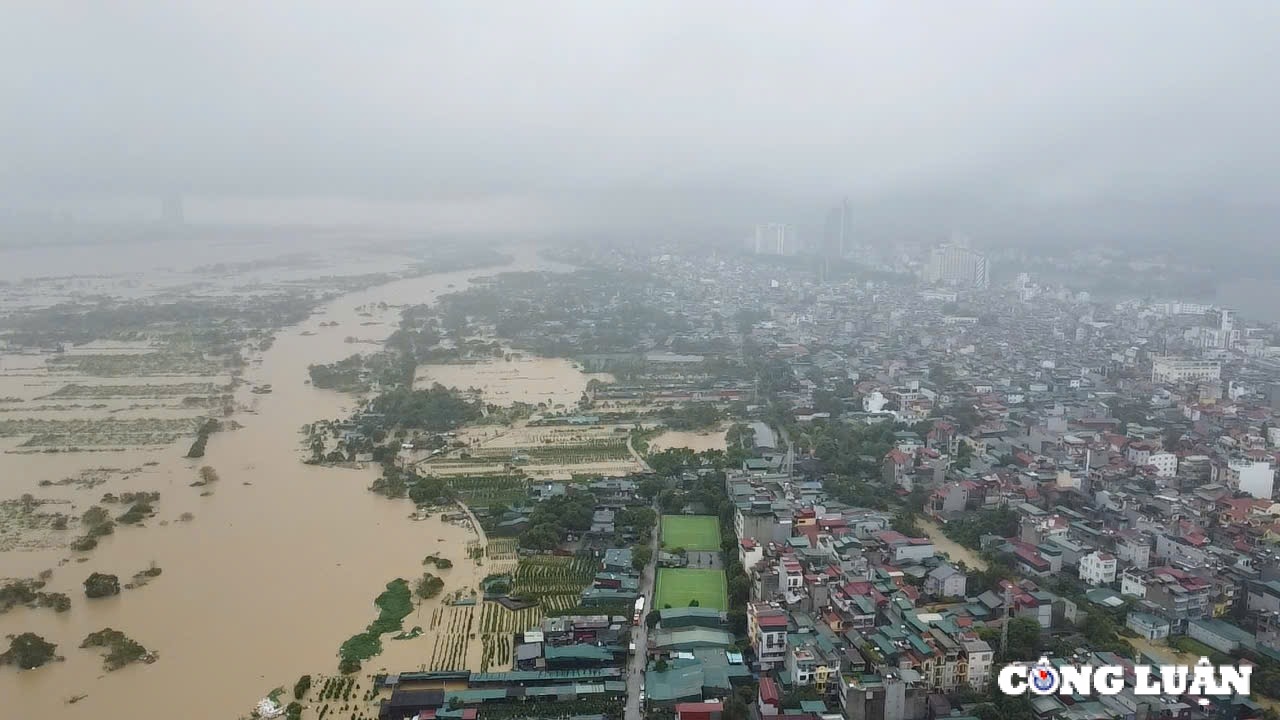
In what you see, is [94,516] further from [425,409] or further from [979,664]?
[979,664]

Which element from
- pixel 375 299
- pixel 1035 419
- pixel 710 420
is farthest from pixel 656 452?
pixel 375 299

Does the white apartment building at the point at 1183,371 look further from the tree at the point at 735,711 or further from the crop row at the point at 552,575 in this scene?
the tree at the point at 735,711

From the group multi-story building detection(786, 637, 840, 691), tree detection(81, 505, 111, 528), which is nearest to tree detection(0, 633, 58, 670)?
tree detection(81, 505, 111, 528)

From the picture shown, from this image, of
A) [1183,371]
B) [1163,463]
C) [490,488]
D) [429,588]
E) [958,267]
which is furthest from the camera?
[958,267]

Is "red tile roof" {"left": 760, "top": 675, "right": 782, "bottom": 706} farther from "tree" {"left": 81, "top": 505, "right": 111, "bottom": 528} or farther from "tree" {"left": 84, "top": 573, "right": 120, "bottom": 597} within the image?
"tree" {"left": 81, "top": 505, "right": 111, "bottom": 528}

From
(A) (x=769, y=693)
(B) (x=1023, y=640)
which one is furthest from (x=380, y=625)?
(B) (x=1023, y=640)

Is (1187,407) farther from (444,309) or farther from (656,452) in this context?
(444,309)
